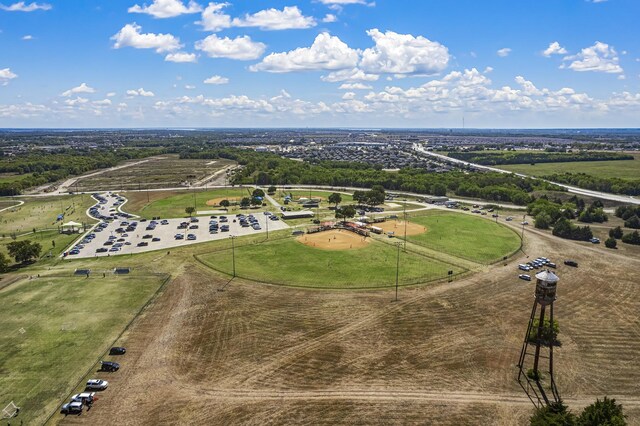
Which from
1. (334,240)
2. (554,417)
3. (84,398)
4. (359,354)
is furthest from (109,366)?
(334,240)

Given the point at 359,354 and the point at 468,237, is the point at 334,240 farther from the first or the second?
the point at 359,354

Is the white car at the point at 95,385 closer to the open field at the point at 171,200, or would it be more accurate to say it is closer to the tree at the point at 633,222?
the open field at the point at 171,200

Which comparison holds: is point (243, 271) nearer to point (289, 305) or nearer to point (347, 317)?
point (289, 305)

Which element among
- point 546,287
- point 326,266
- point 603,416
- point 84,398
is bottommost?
point 84,398

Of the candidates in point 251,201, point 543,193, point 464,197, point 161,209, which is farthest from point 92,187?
point 543,193

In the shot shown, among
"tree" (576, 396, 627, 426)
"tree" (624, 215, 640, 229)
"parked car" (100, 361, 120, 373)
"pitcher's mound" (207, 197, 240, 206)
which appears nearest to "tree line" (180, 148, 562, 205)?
"tree" (624, 215, 640, 229)

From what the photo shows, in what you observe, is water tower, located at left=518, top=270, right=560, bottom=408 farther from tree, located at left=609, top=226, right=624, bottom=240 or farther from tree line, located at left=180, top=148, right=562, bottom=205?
tree line, located at left=180, top=148, right=562, bottom=205

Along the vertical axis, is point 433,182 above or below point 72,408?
above
